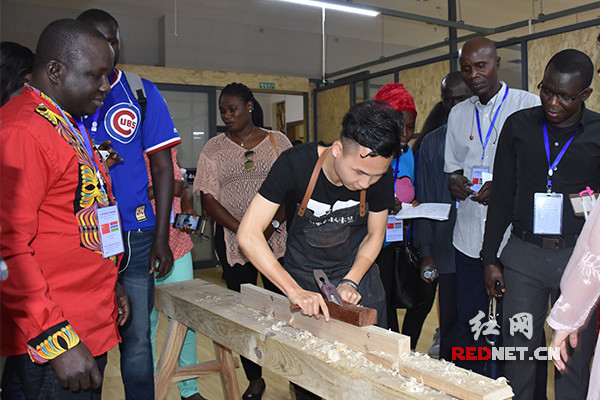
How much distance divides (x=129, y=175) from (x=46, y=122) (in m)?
0.71

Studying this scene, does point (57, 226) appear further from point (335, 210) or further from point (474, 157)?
point (474, 157)

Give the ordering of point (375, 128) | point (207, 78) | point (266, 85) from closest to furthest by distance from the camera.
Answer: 1. point (375, 128)
2. point (207, 78)
3. point (266, 85)

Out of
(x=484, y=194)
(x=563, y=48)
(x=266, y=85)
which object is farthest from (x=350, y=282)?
(x=266, y=85)

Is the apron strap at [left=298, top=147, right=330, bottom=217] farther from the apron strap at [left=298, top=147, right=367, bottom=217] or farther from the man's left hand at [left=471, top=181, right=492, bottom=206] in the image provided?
the man's left hand at [left=471, top=181, right=492, bottom=206]

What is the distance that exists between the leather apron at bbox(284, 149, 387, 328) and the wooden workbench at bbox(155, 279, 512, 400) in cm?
18

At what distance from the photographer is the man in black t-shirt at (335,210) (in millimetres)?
1733

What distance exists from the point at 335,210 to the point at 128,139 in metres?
0.85

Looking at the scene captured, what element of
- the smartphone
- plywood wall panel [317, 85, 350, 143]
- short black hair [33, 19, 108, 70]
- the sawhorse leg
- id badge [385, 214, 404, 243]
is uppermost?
plywood wall panel [317, 85, 350, 143]

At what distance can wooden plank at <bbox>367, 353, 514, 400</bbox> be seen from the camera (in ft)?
4.04

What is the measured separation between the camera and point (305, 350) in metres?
1.58

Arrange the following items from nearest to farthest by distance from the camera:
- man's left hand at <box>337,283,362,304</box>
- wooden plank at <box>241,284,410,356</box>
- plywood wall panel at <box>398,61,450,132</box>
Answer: wooden plank at <box>241,284,410,356</box> → man's left hand at <box>337,283,362,304</box> → plywood wall panel at <box>398,61,450,132</box>

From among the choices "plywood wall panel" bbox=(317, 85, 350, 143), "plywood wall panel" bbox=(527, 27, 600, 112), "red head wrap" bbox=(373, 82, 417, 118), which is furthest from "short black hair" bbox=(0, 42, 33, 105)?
"plywood wall panel" bbox=(317, 85, 350, 143)

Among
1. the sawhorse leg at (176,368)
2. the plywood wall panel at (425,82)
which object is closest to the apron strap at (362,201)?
the sawhorse leg at (176,368)
